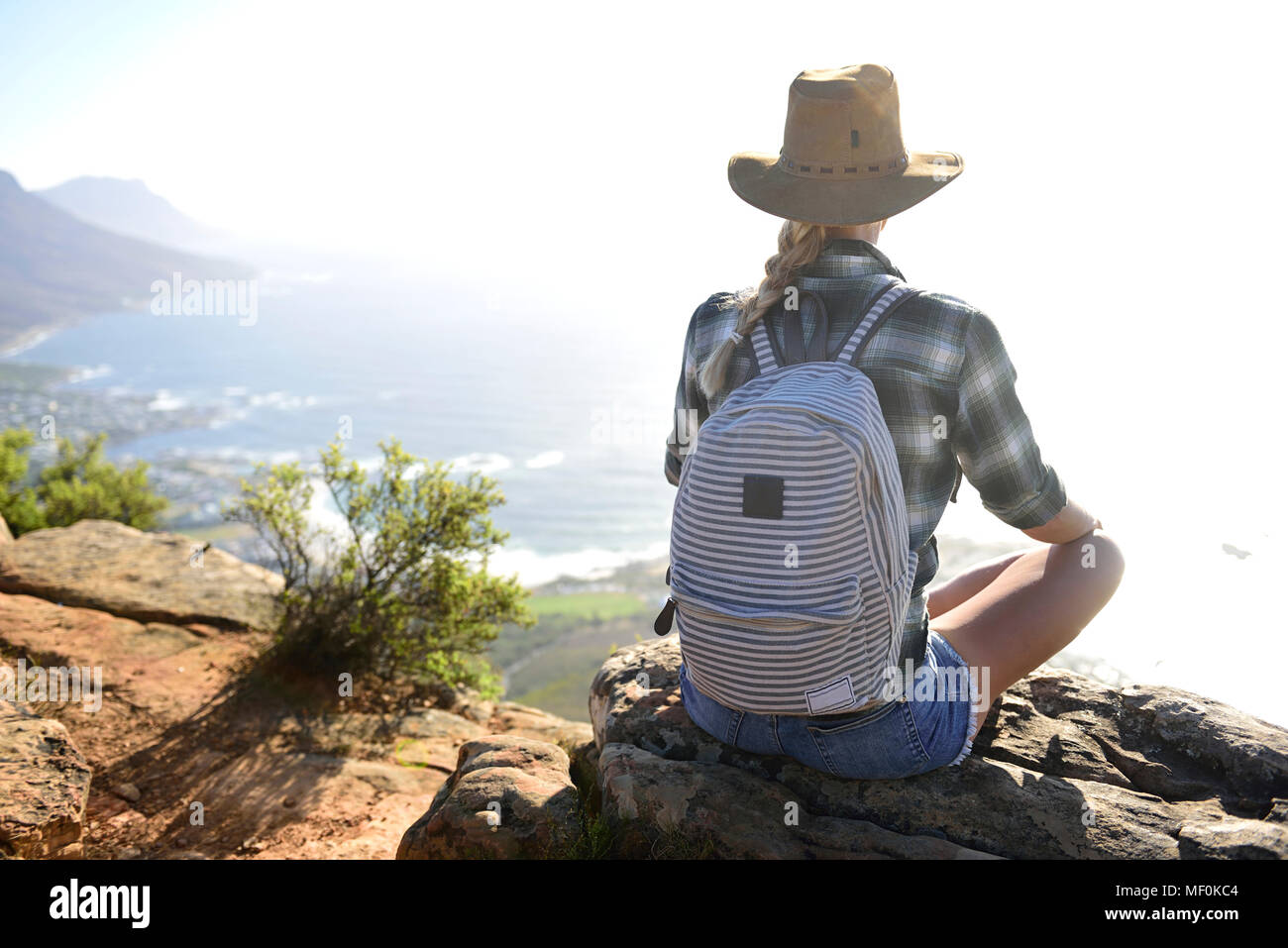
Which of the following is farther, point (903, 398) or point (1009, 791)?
point (1009, 791)

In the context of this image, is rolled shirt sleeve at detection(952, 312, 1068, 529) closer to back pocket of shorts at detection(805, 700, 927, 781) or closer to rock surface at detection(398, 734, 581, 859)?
back pocket of shorts at detection(805, 700, 927, 781)

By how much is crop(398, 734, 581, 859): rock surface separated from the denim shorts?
0.77m

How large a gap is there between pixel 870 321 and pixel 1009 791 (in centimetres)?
180

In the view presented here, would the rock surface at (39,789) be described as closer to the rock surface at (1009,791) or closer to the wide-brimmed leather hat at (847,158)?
the rock surface at (1009,791)

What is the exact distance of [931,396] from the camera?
101 inches

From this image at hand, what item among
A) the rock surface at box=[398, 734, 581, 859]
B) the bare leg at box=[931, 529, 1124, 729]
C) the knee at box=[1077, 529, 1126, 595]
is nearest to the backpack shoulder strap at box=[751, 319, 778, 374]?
the bare leg at box=[931, 529, 1124, 729]

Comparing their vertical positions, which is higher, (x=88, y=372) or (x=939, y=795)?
(x=88, y=372)

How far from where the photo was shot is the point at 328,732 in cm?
595

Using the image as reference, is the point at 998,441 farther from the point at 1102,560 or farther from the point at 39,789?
the point at 39,789

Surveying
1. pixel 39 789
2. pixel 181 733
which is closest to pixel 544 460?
pixel 181 733

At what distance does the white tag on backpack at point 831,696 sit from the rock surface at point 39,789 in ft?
12.1

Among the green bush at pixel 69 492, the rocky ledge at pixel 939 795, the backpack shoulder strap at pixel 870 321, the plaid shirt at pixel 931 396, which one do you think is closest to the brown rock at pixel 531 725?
the rocky ledge at pixel 939 795

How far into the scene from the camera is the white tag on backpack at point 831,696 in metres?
2.41

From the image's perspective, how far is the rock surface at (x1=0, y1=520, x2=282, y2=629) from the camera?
715cm
